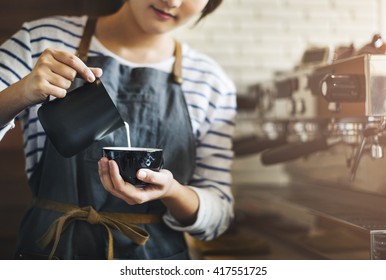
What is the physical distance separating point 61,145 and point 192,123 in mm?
292

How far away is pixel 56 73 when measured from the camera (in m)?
0.75

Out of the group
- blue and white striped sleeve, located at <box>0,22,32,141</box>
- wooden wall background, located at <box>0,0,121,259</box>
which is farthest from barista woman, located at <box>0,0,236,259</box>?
wooden wall background, located at <box>0,0,121,259</box>

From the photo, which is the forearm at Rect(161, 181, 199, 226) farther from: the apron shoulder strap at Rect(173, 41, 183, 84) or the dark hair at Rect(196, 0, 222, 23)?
the dark hair at Rect(196, 0, 222, 23)

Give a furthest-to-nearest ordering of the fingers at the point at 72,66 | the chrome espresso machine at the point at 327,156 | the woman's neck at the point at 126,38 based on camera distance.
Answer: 1. the woman's neck at the point at 126,38
2. the chrome espresso machine at the point at 327,156
3. the fingers at the point at 72,66

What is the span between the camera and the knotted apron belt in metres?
0.86

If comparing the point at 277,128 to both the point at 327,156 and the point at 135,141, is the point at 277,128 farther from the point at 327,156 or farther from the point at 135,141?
the point at 135,141

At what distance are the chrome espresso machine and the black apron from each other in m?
0.27

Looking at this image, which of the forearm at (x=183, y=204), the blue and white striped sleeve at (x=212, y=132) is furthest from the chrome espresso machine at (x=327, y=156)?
the forearm at (x=183, y=204)

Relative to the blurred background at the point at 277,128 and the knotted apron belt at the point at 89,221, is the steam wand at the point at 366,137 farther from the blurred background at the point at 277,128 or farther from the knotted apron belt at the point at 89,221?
the knotted apron belt at the point at 89,221

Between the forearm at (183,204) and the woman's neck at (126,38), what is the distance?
28 centimetres

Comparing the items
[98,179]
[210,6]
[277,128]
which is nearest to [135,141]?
[98,179]

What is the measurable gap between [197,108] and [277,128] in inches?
17.6

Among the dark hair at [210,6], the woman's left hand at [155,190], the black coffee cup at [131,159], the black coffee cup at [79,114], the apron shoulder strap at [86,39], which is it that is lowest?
the woman's left hand at [155,190]

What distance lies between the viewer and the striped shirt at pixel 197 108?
900 mm
